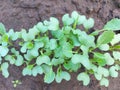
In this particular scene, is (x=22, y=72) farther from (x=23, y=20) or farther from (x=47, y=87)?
(x=23, y=20)

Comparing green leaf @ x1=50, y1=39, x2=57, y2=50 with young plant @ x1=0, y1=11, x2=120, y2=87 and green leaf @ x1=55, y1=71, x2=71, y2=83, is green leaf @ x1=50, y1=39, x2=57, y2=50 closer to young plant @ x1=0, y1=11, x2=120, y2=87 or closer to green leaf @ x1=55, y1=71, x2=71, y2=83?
young plant @ x1=0, y1=11, x2=120, y2=87

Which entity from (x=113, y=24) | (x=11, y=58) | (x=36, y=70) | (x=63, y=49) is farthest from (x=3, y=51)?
(x=113, y=24)

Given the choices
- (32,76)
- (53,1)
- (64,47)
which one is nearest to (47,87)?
(32,76)

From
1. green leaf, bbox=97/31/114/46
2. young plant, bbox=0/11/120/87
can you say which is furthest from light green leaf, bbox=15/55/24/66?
green leaf, bbox=97/31/114/46

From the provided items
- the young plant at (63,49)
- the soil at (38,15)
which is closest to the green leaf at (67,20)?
the young plant at (63,49)

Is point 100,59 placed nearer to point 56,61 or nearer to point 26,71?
point 56,61

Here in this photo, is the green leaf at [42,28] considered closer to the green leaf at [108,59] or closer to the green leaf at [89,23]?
the green leaf at [89,23]
